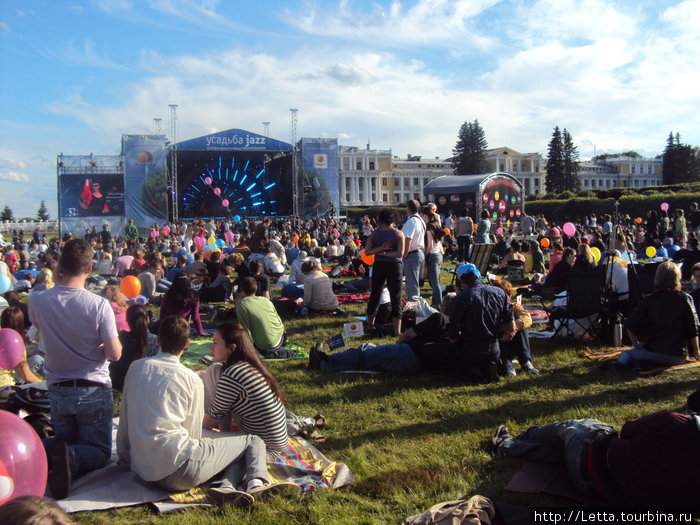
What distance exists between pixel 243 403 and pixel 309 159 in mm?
27561

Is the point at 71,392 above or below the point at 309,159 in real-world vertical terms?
below

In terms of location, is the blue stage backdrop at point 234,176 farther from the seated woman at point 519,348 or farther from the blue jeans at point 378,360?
the seated woman at point 519,348

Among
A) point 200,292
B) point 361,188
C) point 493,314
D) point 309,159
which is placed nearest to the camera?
point 493,314

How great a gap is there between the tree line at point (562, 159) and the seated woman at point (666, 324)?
63.6 metres

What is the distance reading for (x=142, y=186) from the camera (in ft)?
90.7

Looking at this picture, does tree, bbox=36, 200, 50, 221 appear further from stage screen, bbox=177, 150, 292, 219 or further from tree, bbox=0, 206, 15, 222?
stage screen, bbox=177, 150, 292, 219

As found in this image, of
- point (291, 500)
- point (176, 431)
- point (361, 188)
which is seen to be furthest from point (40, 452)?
point (361, 188)

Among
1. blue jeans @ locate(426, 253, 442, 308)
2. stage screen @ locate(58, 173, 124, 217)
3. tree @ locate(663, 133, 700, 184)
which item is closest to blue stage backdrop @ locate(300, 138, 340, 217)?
stage screen @ locate(58, 173, 124, 217)

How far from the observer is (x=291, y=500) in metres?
2.99

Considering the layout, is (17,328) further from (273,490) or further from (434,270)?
(434,270)

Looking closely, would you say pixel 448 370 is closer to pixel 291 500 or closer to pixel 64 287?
pixel 291 500

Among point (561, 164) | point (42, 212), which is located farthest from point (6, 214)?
point (561, 164)

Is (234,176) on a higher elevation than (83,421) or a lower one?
higher

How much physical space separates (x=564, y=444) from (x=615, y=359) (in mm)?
2704
